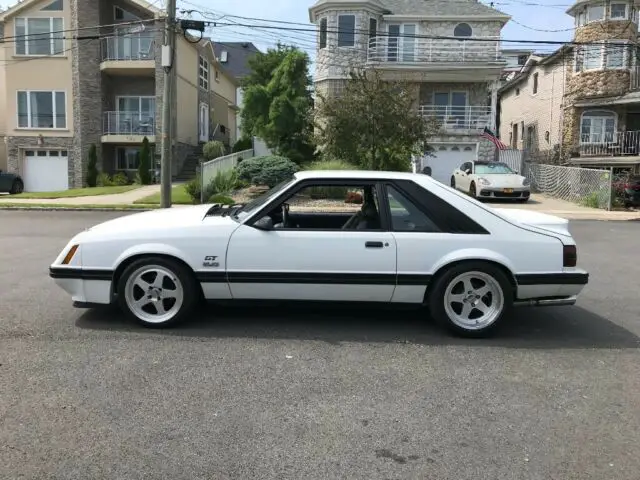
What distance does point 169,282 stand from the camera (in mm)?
5652

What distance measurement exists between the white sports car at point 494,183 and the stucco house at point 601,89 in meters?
8.54

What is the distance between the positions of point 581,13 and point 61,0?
25.1m

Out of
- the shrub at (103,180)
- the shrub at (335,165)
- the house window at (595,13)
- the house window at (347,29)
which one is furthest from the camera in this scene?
the house window at (347,29)

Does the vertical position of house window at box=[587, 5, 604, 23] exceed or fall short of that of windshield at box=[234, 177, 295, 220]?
it exceeds it

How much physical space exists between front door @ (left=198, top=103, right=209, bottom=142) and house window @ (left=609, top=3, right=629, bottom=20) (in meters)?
22.0

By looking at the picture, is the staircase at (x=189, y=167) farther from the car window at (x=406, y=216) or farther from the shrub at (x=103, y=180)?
the car window at (x=406, y=216)

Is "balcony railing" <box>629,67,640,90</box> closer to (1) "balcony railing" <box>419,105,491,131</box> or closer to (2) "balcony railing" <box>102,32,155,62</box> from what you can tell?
(1) "balcony railing" <box>419,105,491,131</box>

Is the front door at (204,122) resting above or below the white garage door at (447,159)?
above

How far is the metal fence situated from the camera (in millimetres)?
22344

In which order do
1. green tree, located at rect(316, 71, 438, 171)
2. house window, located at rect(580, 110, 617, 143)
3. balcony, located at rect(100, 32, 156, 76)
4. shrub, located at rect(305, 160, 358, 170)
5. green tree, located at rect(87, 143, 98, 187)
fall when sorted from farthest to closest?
house window, located at rect(580, 110, 617, 143), green tree, located at rect(87, 143, 98, 187), balcony, located at rect(100, 32, 156, 76), shrub, located at rect(305, 160, 358, 170), green tree, located at rect(316, 71, 438, 171)

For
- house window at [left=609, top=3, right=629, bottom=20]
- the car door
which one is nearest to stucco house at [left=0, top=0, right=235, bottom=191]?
house window at [left=609, top=3, right=629, bottom=20]

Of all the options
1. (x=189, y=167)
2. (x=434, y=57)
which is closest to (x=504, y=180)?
(x=434, y=57)

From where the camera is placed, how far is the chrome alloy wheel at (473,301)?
219 inches

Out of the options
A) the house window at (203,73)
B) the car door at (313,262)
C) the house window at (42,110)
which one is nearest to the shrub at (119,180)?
the house window at (42,110)
